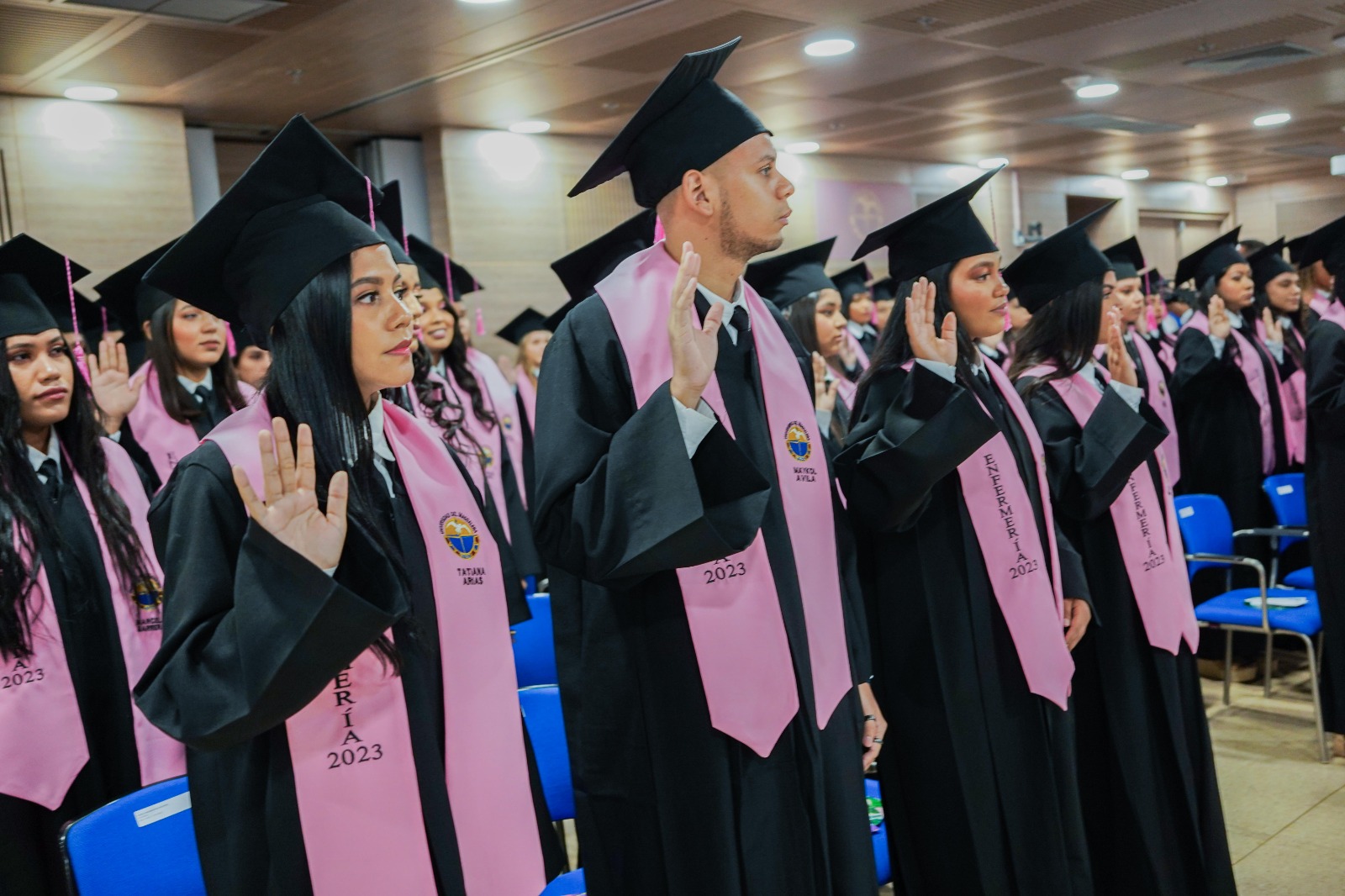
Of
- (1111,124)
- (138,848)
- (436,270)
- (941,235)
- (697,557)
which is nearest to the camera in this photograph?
(697,557)

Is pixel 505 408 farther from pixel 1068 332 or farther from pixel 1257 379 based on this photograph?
pixel 1257 379

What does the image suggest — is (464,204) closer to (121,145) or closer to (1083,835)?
(121,145)

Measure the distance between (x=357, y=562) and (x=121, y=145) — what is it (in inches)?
293

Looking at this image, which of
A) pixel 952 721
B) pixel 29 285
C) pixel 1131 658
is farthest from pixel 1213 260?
pixel 29 285

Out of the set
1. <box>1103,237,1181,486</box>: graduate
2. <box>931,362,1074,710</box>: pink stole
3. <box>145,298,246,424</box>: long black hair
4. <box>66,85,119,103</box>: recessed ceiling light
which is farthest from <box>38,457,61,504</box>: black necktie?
<box>66,85,119,103</box>: recessed ceiling light

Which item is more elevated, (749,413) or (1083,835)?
(749,413)

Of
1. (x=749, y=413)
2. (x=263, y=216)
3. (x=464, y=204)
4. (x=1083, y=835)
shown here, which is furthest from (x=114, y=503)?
(x=464, y=204)

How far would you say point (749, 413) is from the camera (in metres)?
2.33

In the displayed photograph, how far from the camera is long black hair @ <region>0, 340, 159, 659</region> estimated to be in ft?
8.93

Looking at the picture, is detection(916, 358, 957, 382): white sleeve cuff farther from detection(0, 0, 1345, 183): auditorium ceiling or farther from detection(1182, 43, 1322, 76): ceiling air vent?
detection(1182, 43, 1322, 76): ceiling air vent

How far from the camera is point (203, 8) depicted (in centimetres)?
585

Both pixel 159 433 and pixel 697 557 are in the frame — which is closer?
pixel 697 557

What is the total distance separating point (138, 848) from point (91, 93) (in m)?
Answer: 6.88

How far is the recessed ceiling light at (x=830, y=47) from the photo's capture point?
7.66m
